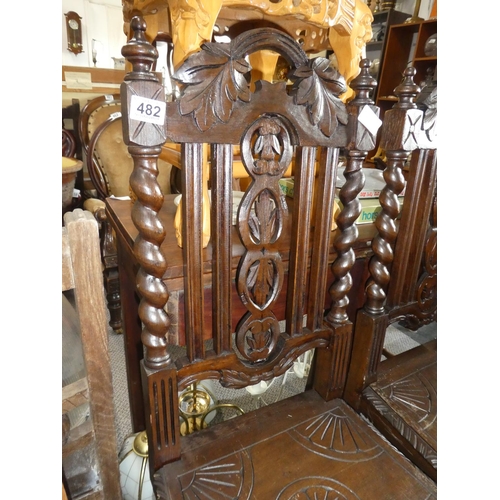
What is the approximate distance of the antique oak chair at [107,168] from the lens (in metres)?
1.51

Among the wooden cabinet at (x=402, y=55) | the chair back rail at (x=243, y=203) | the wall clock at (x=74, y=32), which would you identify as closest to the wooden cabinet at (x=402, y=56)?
the wooden cabinet at (x=402, y=55)

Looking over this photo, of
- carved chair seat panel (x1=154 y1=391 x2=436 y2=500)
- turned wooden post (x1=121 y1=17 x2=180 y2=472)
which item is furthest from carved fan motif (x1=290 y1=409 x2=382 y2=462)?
turned wooden post (x1=121 y1=17 x2=180 y2=472)

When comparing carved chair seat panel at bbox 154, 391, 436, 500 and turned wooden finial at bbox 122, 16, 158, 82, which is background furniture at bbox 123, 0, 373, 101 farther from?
carved chair seat panel at bbox 154, 391, 436, 500

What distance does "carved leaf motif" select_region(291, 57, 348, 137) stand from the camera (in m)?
0.55

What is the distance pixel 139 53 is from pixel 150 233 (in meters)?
0.23

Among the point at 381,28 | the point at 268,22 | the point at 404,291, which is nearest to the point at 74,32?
the point at 381,28

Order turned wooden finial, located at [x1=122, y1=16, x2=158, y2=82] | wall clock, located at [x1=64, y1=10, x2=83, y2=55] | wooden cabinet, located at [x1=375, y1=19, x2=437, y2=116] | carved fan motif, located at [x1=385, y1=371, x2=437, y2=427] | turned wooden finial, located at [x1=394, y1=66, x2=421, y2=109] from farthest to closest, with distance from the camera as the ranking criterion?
wall clock, located at [x1=64, y1=10, x2=83, y2=55] → wooden cabinet, located at [x1=375, y1=19, x2=437, y2=116] → carved fan motif, located at [x1=385, y1=371, x2=437, y2=427] → turned wooden finial, located at [x1=394, y1=66, x2=421, y2=109] → turned wooden finial, located at [x1=122, y1=16, x2=158, y2=82]

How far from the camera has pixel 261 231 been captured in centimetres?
61

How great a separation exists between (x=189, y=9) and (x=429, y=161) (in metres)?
0.55

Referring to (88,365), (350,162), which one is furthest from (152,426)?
(350,162)

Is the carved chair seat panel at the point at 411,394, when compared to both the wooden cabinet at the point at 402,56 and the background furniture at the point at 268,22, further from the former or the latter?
the wooden cabinet at the point at 402,56

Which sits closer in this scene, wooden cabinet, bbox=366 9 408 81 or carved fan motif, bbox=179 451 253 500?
carved fan motif, bbox=179 451 253 500

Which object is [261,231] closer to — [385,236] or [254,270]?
[254,270]

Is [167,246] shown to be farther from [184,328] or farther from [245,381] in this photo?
[245,381]
